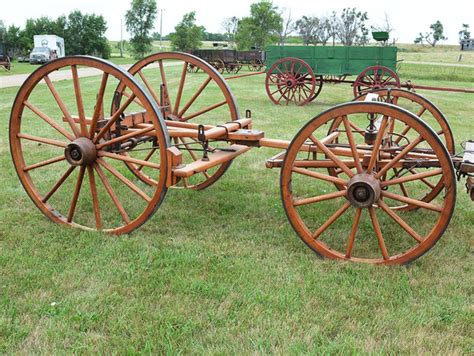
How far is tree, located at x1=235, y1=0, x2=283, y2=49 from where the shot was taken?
47.4 m

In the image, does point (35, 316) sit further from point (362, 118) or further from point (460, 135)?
point (362, 118)

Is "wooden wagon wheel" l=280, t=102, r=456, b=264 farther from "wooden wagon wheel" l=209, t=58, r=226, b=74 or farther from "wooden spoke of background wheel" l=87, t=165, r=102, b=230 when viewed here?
"wooden wagon wheel" l=209, t=58, r=226, b=74

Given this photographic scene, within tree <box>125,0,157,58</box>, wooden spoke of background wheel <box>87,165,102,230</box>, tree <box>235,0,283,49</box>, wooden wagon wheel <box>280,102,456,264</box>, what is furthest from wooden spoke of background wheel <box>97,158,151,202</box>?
tree <box>125,0,157,58</box>

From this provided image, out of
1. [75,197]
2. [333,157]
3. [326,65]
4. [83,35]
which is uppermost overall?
[83,35]

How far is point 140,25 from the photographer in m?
58.9

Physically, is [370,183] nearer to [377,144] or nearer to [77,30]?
[377,144]

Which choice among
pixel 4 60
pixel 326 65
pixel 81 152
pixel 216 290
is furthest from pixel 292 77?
pixel 4 60

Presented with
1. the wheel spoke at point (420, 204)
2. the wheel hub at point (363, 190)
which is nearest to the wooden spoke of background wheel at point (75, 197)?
the wheel hub at point (363, 190)

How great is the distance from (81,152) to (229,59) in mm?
26752

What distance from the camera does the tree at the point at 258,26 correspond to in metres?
47.4

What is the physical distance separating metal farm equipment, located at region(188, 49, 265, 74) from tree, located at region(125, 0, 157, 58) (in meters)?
30.2

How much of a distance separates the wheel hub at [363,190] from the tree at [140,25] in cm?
5766

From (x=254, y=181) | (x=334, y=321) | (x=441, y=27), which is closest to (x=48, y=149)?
(x=254, y=181)

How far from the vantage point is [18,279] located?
334 centimetres
